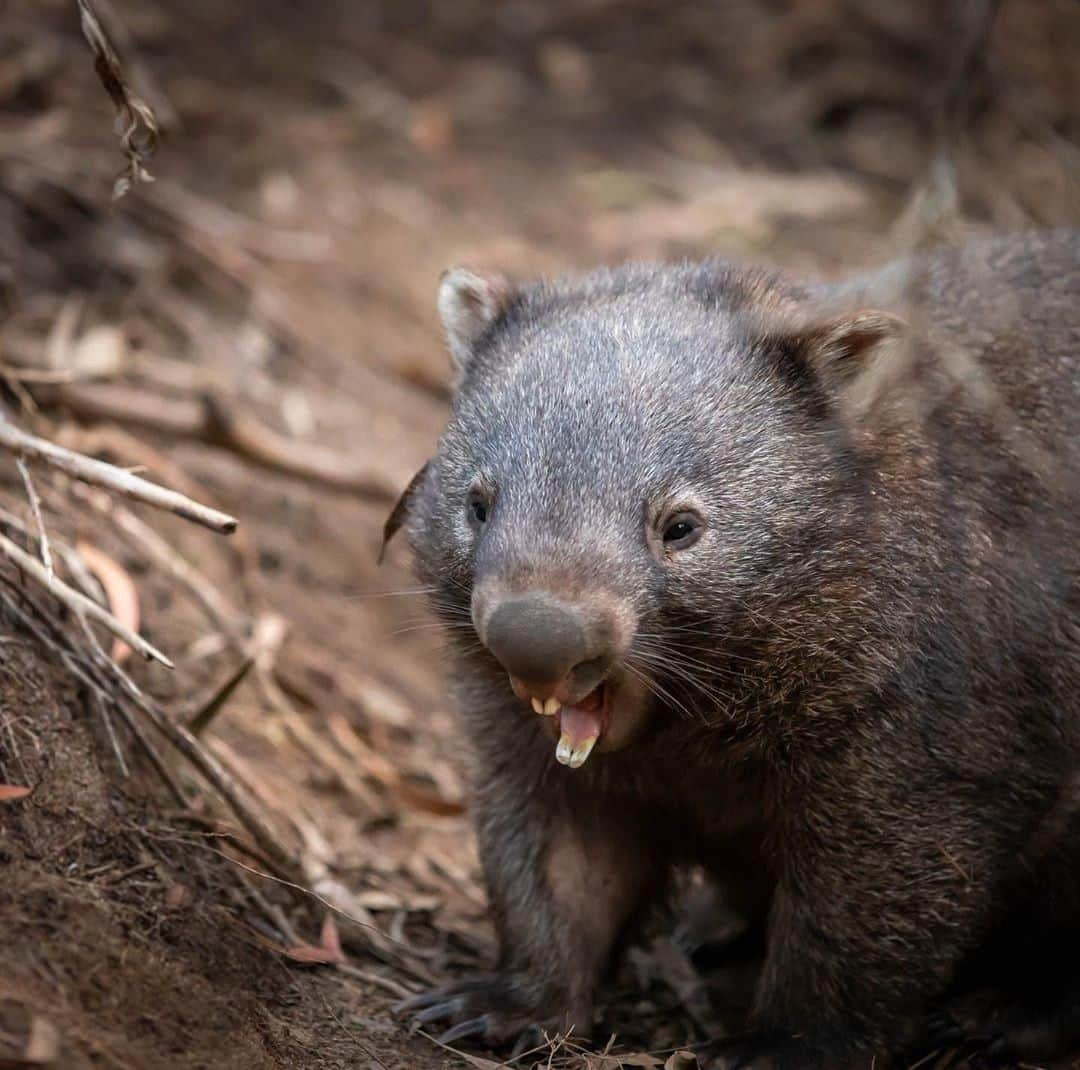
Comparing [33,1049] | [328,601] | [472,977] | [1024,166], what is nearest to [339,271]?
[328,601]

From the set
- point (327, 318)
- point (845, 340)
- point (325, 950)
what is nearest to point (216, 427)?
point (327, 318)

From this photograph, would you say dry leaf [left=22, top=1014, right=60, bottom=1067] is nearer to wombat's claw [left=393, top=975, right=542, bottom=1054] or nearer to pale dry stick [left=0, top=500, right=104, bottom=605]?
wombat's claw [left=393, top=975, right=542, bottom=1054]

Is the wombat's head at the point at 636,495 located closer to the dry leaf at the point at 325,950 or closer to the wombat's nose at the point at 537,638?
the wombat's nose at the point at 537,638

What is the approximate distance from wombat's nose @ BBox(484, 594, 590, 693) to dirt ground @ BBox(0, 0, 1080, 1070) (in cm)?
119

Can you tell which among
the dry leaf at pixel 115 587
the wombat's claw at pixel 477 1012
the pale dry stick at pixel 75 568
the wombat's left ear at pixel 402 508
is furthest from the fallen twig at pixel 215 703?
the wombat's claw at pixel 477 1012

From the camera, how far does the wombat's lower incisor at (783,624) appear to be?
4273mm

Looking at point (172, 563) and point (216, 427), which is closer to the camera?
point (172, 563)

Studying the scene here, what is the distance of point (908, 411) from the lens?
4.73 m

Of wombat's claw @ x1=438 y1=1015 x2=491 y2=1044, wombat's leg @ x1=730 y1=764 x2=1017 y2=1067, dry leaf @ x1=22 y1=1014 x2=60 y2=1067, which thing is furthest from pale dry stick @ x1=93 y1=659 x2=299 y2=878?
wombat's leg @ x1=730 y1=764 x2=1017 y2=1067

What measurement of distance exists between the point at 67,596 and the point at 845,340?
2.33 m

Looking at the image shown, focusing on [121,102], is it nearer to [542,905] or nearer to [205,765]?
[205,765]

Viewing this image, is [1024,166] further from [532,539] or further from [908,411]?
Result: [532,539]

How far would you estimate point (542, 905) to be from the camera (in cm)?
508

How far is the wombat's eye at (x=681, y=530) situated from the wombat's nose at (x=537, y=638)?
0.47 m
